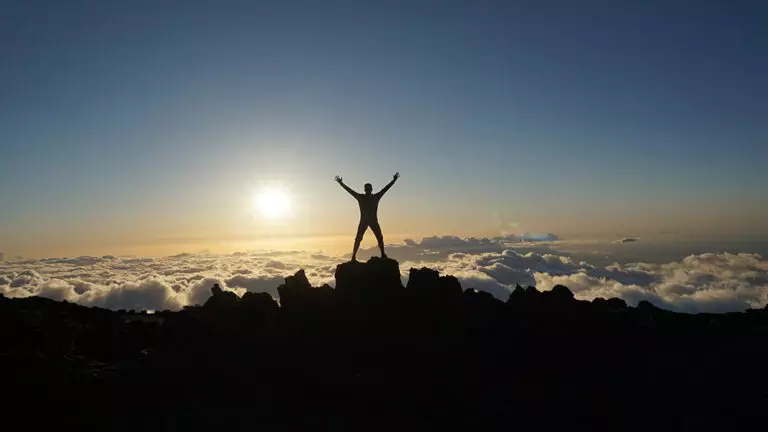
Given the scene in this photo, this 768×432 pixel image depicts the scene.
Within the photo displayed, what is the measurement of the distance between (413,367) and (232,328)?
42.2ft

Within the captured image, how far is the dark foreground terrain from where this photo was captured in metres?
24.4

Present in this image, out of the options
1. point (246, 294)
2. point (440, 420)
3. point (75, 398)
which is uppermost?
point (246, 294)

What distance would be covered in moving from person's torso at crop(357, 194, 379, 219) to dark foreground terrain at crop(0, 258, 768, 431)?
3697 mm

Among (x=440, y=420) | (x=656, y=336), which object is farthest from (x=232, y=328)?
(x=656, y=336)

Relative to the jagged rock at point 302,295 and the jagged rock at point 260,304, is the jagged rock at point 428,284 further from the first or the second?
the jagged rock at point 260,304

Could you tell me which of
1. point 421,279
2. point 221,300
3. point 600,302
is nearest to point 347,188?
point 421,279

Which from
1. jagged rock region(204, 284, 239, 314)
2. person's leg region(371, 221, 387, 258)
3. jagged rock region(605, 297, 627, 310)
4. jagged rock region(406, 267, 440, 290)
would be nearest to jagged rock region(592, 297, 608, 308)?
jagged rock region(605, 297, 627, 310)

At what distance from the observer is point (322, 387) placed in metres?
27.5

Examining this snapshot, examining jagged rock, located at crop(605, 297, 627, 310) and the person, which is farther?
jagged rock, located at crop(605, 297, 627, 310)

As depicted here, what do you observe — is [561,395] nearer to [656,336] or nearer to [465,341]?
[465,341]

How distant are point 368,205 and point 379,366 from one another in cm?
993

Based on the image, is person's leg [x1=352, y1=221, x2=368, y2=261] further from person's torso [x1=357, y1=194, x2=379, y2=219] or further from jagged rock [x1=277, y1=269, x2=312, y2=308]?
jagged rock [x1=277, y1=269, x2=312, y2=308]

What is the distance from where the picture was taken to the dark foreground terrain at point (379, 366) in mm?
24406

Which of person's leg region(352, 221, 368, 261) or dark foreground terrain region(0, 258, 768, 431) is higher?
person's leg region(352, 221, 368, 261)
